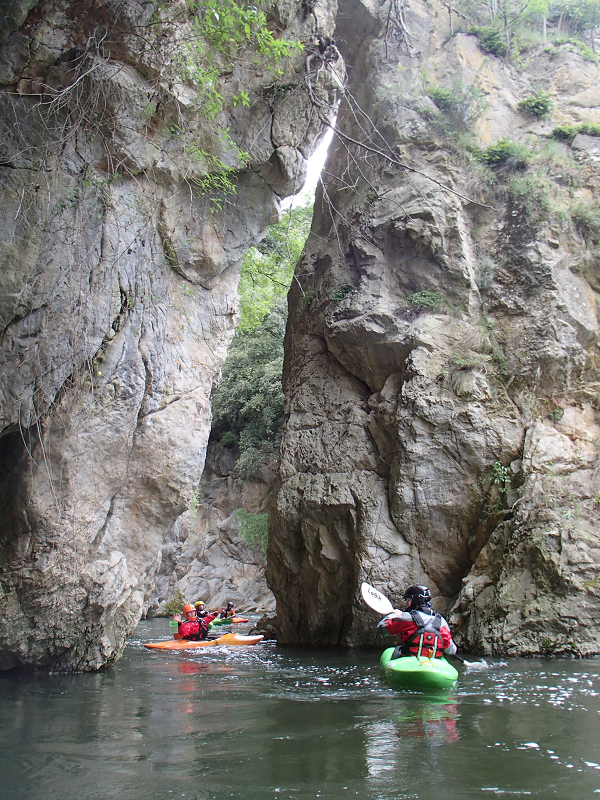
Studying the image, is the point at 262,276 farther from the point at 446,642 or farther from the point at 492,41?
the point at 492,41

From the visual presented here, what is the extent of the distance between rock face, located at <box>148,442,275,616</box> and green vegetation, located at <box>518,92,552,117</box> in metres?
13.8

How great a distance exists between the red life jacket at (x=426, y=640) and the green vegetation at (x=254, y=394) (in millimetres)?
14386

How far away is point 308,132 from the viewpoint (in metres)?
9.30

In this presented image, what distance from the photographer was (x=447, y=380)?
11.1m

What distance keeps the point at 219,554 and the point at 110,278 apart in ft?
57.8

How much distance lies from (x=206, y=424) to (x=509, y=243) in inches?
302

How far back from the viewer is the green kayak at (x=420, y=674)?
6.03 m

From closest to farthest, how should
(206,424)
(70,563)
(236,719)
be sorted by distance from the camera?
(236,719), (70,563), (206,424)

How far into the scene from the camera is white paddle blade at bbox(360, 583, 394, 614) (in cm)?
748

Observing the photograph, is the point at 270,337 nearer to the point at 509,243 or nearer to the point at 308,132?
the point at 509,243

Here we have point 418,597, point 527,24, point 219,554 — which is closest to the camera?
point 418,597

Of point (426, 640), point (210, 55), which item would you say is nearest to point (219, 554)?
point (426, 640)

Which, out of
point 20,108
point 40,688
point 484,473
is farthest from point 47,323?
point 484,473

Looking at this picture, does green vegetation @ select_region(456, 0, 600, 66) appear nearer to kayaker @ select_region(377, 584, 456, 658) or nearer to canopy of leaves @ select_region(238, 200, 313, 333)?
A: canopy of leaves @ select_region(238, 200, 313, 333)
